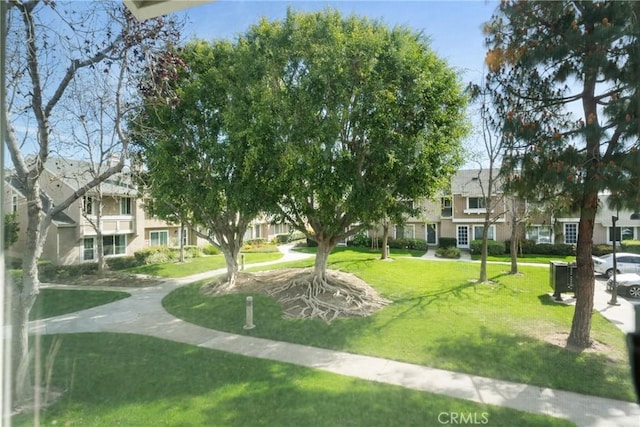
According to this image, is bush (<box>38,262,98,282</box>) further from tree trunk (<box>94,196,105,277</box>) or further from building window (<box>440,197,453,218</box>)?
building window (<box>440,197,453,218</box>)

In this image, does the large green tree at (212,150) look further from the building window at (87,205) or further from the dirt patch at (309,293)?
the building window at (87,205)

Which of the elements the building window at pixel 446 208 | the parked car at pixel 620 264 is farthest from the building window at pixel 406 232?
the parked car at pixel 620 264

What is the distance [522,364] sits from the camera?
131 centimetres

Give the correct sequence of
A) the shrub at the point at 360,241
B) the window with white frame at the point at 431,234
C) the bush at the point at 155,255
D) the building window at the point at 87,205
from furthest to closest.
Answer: the bush at the point at 155,255 → the shrub at the point at 360,241 → the building window at the point at 87,205 → the window with white frame at the point at 431,234

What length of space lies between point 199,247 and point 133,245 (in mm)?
2704

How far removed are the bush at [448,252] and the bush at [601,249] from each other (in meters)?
0.57

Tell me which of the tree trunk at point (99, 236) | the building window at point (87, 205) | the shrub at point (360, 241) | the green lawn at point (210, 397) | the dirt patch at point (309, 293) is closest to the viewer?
the green lawn at point (210, 397)

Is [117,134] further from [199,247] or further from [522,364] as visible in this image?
[199,247]

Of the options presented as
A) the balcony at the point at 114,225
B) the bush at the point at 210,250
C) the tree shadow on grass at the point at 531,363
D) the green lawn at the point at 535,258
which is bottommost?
the tree shadow on grass at the point at 531,363

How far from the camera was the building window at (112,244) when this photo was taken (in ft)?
7.42

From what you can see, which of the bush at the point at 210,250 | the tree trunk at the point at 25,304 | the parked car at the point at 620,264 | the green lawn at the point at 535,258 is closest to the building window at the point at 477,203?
the green lawn at the point at 535,258

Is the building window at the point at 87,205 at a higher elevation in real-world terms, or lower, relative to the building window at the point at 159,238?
higher

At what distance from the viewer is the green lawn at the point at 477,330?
1172 mm

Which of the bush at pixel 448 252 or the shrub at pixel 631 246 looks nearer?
the shrub at pixel 631 246
